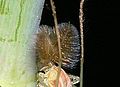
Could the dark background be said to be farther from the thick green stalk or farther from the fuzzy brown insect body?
the thick green stalk

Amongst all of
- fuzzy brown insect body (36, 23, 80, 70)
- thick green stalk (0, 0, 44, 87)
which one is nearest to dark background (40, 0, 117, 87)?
fuzzy brown insect body (36, 23, 80, 70)

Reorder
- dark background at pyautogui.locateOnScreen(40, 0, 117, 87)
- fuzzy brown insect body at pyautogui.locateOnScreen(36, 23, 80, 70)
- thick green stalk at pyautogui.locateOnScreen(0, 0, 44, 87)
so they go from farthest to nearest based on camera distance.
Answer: dark background at pyautogui.locateOnScreen(40, 0, 117, 87) < fuzzy brown insect body at pyautogui.locateOnScreen(36, 23, 80, 70) < thick green stalk at pyautogui.locateOnScreen(0, 0, 44, 87)
